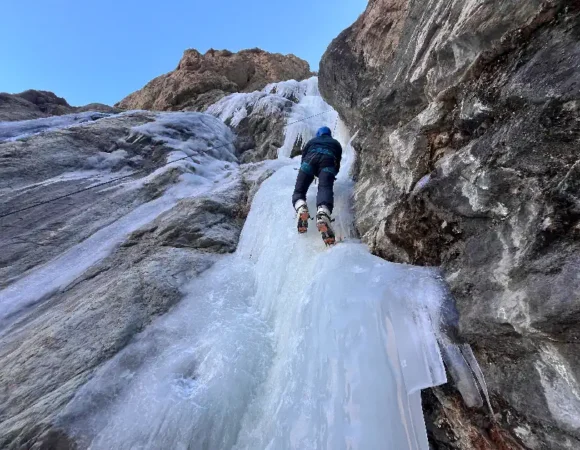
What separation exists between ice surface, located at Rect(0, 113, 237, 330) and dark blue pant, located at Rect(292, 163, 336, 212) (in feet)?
8.95

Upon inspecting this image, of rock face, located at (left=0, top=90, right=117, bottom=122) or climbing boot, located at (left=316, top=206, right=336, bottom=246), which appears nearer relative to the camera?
climbing boot, located at (left=316, top=206, right=336, bottom=246)

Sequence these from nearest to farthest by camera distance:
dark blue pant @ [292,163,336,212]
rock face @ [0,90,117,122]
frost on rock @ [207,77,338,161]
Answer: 1. dark blue pant @ [292,163,336,212]
2. frost on rock @ [207,77,338,161]
3. rock face @ [0,90,117,122]

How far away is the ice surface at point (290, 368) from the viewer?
89.8 inches

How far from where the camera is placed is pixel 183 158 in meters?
8.20

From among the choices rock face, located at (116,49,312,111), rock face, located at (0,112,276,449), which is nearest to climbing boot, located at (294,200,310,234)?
rock face, located at (0,112,276,449)

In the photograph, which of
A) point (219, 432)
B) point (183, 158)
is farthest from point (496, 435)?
point (183, 158)

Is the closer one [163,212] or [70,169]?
[163,212]

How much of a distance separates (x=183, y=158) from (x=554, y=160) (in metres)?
7.38

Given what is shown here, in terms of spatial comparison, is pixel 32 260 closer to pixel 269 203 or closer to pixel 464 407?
pixel 269 203

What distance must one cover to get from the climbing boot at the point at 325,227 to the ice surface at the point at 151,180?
11.2 ft

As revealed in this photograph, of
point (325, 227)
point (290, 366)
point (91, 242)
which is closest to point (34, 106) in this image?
point (91, 242)

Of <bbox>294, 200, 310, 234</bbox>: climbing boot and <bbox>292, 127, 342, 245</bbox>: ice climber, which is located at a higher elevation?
<bbox>292, 127, 342, 245</bbox>: ice climber

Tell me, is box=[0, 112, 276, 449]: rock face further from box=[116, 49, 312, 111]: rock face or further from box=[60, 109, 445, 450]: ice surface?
box=[116, 49, 312, 111]: rock face

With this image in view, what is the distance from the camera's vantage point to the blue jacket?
4883 mm
